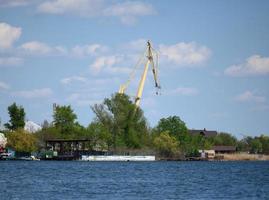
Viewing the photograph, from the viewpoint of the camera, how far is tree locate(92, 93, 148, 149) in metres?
188

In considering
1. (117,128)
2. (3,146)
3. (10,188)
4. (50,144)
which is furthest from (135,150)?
(10,188)

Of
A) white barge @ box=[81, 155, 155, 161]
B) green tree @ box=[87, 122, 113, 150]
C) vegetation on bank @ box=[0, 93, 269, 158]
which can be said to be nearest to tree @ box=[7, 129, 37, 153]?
vegetation on bank @ box=[0, 93, 269, 158]

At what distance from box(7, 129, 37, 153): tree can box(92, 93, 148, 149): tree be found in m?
17.5

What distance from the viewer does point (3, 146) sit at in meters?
186

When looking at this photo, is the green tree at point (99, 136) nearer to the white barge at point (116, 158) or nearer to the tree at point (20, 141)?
the white barge at point (116, 158)

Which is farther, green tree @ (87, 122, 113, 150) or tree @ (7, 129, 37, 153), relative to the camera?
green tree @ (87, 122, 113, 150)

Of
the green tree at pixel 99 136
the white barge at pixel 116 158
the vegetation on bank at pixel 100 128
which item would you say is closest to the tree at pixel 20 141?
the vegetation on bank at pixel 100 128

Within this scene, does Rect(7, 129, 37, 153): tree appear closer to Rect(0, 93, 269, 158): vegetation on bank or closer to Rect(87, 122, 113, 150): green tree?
Rect(0, 93, 269, 158): vegetation on bank

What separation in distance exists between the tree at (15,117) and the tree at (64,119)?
8246 mm

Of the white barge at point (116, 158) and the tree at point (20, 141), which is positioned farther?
the tree at point (20, 141)

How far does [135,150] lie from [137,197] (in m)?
130

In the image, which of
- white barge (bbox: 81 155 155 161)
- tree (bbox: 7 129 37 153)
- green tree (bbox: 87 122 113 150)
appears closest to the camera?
white barge (bbox: 81 155 155 161)

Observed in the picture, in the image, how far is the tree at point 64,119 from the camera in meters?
190

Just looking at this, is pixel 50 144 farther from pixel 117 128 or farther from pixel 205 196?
pixel 205 196
